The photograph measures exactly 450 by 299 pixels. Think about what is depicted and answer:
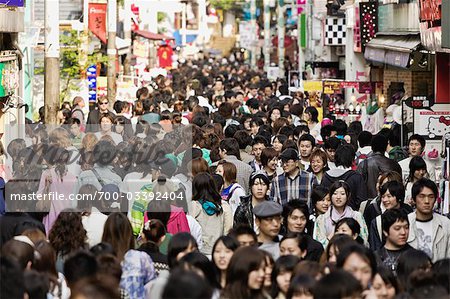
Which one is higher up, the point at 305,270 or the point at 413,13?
the point at 413,13

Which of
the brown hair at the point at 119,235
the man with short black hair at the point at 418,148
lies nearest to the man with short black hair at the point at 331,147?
the man with short black hair at the point at 418,148

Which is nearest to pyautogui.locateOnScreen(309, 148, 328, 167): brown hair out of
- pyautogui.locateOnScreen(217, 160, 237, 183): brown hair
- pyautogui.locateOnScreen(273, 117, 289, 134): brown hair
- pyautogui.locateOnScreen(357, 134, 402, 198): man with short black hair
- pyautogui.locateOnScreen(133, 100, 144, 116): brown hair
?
pyautogui.locateOnScreen(357, 134, 402, 198): man with short black hair

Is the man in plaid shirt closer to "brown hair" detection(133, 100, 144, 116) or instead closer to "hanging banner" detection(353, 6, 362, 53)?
"brown hair" detection(133, 100, 144, 116)

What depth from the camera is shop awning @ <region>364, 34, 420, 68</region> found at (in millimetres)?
29897

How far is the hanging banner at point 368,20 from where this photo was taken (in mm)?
37562

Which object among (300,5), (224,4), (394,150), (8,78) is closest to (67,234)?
(394,150)

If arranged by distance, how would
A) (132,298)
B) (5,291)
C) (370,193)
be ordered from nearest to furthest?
1. (5,291)
2. (132,298)
3. (370,193)

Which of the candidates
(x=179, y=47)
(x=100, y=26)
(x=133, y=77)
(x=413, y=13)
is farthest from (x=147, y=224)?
(x=179, y=47)

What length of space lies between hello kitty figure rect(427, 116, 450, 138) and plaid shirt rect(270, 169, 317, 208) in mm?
3551

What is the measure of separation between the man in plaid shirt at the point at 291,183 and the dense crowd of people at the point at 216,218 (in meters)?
0.02

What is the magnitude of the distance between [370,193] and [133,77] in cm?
3227

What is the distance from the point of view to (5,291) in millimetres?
8781

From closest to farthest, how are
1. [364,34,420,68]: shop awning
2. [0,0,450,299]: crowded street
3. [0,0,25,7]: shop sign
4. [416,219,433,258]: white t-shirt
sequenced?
[0,0,450,299]: crowded street → [416,219,433,258]: white t-shirt → [0,0,25,7]: shop sign → [364,34,420,68]: shop awning

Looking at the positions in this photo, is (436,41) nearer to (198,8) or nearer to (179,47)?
(179,47)
